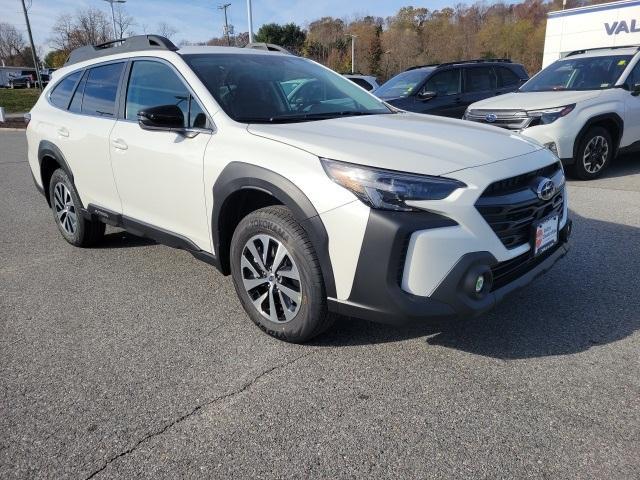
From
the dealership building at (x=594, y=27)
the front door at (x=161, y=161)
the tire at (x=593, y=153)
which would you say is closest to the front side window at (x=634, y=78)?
the tire at (x=593, y=153)

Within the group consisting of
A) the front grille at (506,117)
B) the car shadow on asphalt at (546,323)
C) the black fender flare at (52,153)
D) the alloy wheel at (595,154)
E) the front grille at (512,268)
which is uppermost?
the black fender flare at (52,153)

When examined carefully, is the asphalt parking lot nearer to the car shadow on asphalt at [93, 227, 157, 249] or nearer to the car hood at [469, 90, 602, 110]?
the car shadow on asphalt at [93, 227, 157, 249]

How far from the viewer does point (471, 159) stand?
103 inches

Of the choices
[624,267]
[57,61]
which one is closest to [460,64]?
[624,267]

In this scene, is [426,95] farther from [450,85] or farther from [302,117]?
[302,117]

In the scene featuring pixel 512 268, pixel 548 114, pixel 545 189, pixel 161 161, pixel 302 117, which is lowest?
pixel 512 268

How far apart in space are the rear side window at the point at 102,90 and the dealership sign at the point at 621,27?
1091 inches

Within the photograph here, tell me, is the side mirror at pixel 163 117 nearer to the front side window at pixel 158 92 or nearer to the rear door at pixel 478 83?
the front side window at pixel 158 92

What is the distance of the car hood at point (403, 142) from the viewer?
2502 mm

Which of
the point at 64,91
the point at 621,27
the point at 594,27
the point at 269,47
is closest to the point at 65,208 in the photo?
the point at 64,91

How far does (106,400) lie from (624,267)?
367 cm

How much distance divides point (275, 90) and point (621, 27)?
1114 inches

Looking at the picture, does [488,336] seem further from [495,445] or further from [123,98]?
[123,98]

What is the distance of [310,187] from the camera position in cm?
256
